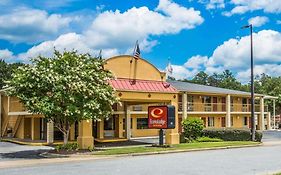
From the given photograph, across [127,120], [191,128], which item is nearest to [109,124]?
[127,120]

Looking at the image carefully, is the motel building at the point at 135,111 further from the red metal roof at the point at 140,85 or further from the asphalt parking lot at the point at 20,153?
the asphalt parking lot at the point at 20,153

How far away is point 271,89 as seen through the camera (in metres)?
82.5

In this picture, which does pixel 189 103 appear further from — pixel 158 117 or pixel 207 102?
pixel 158 117

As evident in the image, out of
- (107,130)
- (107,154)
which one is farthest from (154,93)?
(107,130)

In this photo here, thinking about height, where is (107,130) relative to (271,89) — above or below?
below

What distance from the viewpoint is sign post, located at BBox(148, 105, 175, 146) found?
95.7 ft

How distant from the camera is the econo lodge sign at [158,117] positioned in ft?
96.4

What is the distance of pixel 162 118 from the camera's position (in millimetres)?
29531

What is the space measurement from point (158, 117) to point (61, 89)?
8654mm

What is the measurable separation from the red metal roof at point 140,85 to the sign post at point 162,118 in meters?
1.76

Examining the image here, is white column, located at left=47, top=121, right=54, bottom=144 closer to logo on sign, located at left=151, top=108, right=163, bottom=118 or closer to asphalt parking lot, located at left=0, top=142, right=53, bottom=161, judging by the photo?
asphalt parking lot, located at left=0, top=142, right=53, bottom=161

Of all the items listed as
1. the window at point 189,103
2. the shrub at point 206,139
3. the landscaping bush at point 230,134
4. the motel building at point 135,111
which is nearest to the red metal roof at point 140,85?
the motel building at point 135,111

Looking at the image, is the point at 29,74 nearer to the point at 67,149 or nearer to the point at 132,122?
the point at 67,149

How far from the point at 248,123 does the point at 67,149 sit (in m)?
39.0
